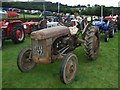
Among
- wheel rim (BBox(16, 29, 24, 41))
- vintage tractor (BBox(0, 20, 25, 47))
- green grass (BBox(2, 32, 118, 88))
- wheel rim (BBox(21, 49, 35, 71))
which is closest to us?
green grass (BBox(2, 32, 118, 88))

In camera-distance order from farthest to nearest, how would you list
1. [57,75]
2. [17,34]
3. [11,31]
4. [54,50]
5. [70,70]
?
[17,34] < [11,31] < [54,50] < [57,75] < [70,70]

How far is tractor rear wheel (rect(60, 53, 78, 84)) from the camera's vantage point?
352cm

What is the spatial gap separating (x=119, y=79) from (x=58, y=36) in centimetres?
206

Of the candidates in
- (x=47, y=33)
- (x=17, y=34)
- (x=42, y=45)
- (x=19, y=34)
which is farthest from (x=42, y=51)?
(x=19, y=34)

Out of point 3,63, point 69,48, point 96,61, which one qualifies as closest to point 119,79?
point 96,61

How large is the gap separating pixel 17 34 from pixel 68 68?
5.19 metres

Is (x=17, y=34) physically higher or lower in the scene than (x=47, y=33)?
lower

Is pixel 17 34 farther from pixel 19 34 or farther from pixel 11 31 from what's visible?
pixel 11 31

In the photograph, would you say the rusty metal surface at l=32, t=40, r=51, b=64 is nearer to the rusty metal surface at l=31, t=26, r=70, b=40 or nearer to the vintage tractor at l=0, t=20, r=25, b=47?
the rusty metal surface at l=31, t=26, r=70, b=40

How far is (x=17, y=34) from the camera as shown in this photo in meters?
8.10

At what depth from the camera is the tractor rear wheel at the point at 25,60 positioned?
426 cm

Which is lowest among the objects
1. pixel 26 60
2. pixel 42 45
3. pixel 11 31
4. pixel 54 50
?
pixel 26 60

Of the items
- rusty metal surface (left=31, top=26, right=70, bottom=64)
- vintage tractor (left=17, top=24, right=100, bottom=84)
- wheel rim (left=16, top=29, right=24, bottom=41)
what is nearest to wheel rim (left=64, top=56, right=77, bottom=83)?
vintage tractor (left=17, top=24, right=100, bottom=84)

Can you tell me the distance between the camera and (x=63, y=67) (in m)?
3.51
